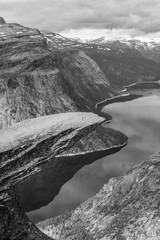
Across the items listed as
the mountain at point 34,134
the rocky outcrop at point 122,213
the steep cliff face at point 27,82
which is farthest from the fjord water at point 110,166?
A: the steep cliff face at point 27,82

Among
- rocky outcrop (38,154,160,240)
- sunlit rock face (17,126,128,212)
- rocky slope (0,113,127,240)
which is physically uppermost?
rocky slope (0,113,127,240)

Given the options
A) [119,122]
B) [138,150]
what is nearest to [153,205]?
[138,150]

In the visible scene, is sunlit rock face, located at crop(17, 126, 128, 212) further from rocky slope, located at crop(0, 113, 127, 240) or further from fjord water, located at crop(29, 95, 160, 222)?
rocky slope, located at crop(0, 113, 127, 240)

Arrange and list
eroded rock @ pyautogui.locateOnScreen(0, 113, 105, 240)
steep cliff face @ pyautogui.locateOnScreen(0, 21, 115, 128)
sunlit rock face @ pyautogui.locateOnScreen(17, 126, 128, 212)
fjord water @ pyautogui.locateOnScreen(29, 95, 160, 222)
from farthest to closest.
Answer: steep cliff face @ pyautogui.locateOnScreen(0, 21, 115, 128)
sunlit rock face @ pyautogui.locateOnScreen(17, 126, 128, 212)
fjord water @ pyautogui.locateOnScreen(29, 95, 160, 222)
eroded rock @ pyautogui.locateOnScreen(0, 113, 105, 240)

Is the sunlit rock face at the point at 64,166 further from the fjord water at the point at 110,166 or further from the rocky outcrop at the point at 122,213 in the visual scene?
the rocky outcrop at the point at 122,213

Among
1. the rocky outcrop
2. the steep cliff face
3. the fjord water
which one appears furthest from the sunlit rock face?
the rocky outcrop

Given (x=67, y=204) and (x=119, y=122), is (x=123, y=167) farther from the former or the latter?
(x=119, y=122)

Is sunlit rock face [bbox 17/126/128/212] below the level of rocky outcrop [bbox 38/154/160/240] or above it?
below
